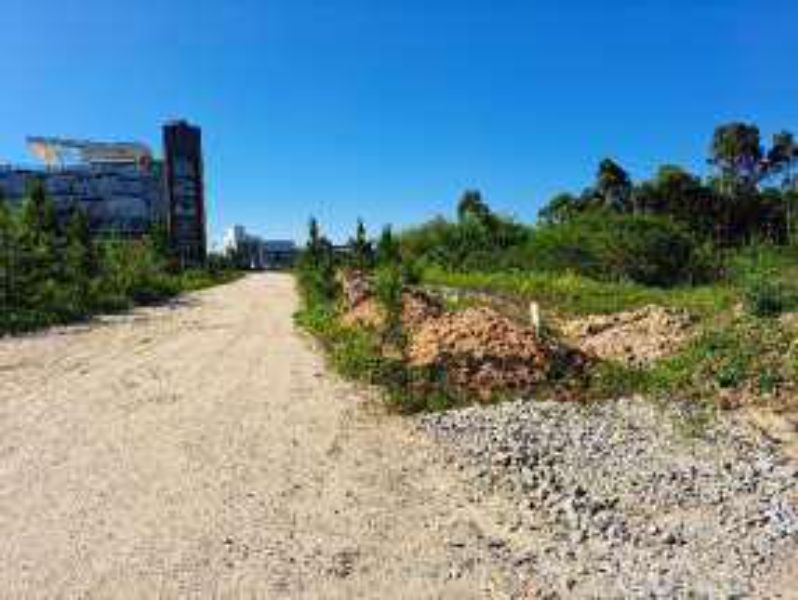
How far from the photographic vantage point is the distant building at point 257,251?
121 metres

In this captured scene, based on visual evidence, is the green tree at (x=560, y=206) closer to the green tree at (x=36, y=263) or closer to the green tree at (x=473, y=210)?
the green tree at (x=473, y=210)

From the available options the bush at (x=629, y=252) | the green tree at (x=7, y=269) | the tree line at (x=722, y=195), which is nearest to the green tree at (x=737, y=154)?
the tree line at (x=722, y=195)

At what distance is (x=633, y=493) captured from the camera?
7.12 m

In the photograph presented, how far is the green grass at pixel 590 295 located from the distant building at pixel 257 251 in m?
83.7

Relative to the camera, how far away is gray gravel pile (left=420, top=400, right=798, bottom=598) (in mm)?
5672

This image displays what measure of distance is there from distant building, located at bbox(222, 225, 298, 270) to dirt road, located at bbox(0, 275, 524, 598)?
99.9m

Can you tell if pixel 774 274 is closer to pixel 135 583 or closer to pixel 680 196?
pixel 135 583

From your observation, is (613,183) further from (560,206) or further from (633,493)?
(633,493)

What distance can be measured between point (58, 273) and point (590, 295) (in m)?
15.9

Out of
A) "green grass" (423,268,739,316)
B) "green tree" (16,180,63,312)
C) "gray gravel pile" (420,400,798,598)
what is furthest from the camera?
"green tree" (16,180,63,312)

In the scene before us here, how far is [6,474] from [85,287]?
68.1 ft

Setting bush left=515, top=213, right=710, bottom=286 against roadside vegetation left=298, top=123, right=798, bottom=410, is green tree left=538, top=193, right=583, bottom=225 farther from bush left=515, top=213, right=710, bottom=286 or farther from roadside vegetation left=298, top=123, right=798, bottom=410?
bush left=515, top=213, right=710, bottom=286

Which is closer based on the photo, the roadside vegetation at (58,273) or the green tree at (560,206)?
the roadside vegetation at (58,273)

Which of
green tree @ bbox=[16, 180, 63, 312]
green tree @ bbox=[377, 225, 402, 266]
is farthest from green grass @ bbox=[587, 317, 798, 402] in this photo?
green tree @ bbox=[377, 225, 402, 266]
